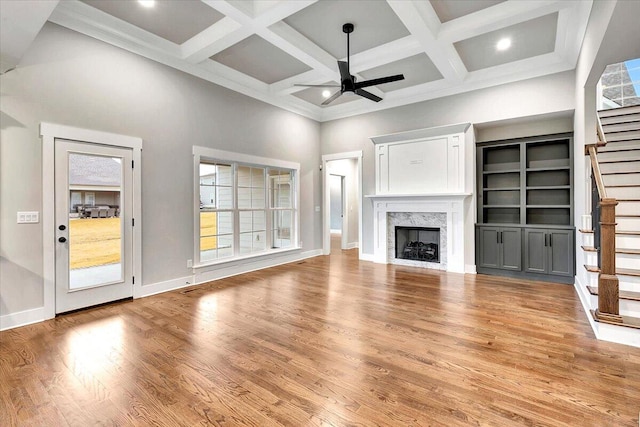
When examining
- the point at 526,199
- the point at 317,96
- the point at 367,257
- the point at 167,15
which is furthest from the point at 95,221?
the point at 526,199

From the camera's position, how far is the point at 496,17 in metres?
3.81

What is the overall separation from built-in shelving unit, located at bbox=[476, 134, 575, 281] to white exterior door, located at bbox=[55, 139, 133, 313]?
5.88m

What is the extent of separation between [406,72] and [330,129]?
8.34 feet

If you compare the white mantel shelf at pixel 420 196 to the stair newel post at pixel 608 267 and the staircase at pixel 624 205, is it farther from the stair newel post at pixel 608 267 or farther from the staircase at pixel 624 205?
the stair newel post at pixel 608 267

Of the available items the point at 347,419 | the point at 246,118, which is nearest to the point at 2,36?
the point at 246,118

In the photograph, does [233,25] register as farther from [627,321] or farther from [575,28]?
[627,321]

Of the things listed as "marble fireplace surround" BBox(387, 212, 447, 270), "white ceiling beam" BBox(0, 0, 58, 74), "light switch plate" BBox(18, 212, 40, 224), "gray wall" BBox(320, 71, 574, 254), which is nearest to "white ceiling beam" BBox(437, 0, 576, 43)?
"gray wall" BBox(320, 71, 574, 254)

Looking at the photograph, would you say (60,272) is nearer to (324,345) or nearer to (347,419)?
(324,345)

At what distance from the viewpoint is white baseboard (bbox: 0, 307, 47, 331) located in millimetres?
3228

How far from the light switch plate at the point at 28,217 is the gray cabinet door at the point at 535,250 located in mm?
6977

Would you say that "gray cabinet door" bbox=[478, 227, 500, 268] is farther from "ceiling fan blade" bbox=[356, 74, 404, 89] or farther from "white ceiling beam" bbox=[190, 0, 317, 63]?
"white ceiling beam" bbox=[190, 0, 317, 63]

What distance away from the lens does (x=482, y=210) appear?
19.5ft

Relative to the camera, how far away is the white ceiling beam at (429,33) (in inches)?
142

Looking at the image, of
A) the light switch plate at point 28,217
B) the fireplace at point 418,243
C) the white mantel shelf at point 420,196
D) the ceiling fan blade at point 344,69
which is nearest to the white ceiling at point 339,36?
the ceiling fan blade at point 344,69
